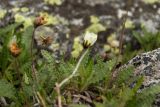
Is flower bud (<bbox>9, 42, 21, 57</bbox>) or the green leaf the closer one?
flower bud (<bbox>9, 42, 21, 57</bbox>)

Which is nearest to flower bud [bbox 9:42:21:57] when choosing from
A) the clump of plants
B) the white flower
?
the clump of plants

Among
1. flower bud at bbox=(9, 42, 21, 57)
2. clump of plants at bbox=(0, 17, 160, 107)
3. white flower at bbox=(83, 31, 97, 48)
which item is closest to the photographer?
flower bud at bbox=(9, 42, 21, 57)

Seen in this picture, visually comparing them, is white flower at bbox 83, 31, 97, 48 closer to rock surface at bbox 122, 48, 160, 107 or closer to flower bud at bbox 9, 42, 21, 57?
rock surface at bbox 122, 48, 160, 107

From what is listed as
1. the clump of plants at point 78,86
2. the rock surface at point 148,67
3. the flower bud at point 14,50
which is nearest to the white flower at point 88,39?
the clump of plants at point 78,86

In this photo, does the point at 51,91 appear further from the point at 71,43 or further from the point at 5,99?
the point at 71,43

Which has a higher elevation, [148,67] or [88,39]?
[88,39]

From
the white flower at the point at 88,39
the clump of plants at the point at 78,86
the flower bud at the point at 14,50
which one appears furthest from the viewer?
the white flower at the point at 88,39

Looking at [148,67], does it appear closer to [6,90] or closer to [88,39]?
[88,39]

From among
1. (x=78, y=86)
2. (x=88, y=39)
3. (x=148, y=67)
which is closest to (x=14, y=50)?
(x=88, y=39)

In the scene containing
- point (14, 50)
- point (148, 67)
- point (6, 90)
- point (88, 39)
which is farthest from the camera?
point (148, 67)

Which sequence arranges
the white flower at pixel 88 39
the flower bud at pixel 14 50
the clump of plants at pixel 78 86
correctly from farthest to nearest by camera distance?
the white flower at pixel 88 39 → the clump of plants at pixel 78 86 → the flower bud at pixel 14 50

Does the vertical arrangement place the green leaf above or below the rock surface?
above

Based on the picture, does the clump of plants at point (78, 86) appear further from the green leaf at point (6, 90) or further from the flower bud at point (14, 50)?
the flower bud at point (14, 50)

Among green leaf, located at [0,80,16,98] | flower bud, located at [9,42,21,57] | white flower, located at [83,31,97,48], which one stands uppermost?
flower bud, located at [9,42,21,57]
